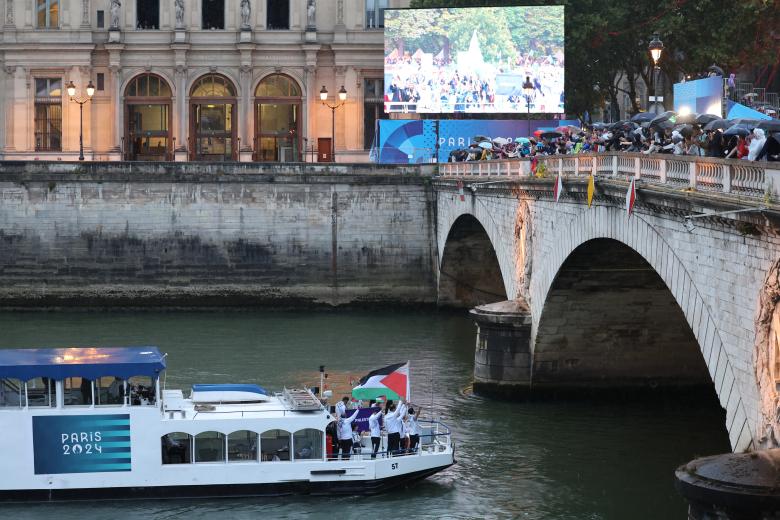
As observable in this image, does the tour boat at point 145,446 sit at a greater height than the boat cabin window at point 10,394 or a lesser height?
lesser

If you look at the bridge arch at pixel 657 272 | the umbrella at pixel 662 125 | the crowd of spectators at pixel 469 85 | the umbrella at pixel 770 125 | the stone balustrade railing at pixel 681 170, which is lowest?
the bridge arch at pixel 657 272

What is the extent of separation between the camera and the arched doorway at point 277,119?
89125mm

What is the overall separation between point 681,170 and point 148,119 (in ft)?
213

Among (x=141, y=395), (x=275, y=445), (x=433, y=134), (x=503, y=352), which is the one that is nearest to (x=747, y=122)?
(x=275, y=445)

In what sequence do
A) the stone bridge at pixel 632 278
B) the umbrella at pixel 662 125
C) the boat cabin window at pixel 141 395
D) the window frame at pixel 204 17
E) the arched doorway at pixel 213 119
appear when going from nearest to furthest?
the stone bridge at pixel 632 278 → the boat cabin window at pixel 141 395 → the umbrella at pixel 662 125 → the window frame at pixel 204 17 → the arched doorway at pixel 213 119

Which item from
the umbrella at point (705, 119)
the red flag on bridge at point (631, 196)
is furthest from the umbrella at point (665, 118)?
the red flag on bridge at point (631, 196)

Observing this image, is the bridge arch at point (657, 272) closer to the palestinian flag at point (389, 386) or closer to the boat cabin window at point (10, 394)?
the palestinian flag at point (389, 386)

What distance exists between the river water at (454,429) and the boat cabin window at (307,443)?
0.91 metres

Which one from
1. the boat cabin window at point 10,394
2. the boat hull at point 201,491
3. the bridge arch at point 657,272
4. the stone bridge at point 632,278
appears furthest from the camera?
the boat cabin window at point 10,394

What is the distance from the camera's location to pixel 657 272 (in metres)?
33.3

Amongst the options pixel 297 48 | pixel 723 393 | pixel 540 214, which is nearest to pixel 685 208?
pixel 723 393

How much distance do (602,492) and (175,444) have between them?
354 inches

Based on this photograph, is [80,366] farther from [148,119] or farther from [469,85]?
[148,119]

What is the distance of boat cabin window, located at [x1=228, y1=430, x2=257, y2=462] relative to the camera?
3250 cm
